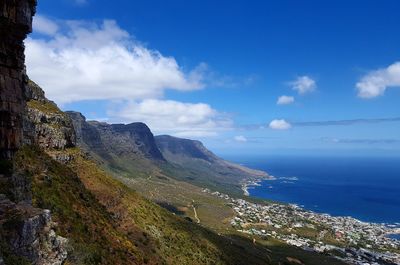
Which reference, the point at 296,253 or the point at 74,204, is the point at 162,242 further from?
the point at 296,253

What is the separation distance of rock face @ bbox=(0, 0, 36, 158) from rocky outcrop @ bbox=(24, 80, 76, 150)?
42.5 m

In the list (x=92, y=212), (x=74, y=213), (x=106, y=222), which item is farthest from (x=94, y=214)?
(x=74, y=213)

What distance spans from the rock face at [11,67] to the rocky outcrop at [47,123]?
1675 inches

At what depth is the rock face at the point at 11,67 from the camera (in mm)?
25359

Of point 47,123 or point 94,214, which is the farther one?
point 47,123

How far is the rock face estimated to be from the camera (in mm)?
25359

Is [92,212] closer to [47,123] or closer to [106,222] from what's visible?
[106,222]

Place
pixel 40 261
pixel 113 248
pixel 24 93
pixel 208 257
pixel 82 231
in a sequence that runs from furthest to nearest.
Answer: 1. pixel 208 257
2. pixel 113 248
3. pixel 82 231
4. pixel 24 93
5. pixel 40 261

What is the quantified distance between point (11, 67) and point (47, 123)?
5135 cm

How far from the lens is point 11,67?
87.8 ft

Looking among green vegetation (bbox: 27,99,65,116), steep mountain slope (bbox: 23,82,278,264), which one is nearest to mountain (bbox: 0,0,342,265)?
steep mountain slope (bbox: 23,82,278,264)

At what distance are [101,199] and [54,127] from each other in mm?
16524

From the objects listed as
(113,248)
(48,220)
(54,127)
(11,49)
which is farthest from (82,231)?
(54,127)

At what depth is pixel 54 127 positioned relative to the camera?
75.5m
